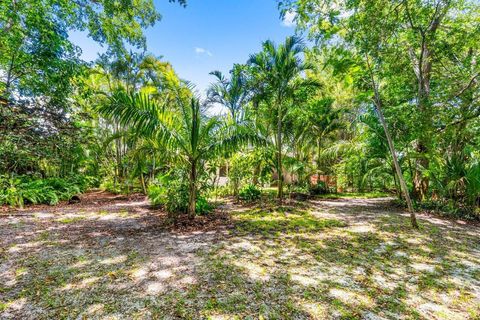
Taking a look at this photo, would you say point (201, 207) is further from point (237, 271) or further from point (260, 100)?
point (260, 100)

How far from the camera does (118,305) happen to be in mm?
2352

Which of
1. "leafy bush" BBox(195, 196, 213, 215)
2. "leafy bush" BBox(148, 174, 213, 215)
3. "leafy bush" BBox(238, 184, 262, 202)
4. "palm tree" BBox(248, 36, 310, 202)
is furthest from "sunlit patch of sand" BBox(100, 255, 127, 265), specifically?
"leafy bush" BBox(238, 184, 262, 202)

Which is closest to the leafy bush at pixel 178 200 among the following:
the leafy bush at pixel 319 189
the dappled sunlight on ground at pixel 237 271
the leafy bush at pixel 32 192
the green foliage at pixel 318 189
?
the dappled sunlight on ground at pixel 237 271

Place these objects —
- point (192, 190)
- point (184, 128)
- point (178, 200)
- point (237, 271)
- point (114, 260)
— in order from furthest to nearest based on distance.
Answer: point (178, 200), point (192, 190), point (184, 128), point (114, 260), point (237, 271)

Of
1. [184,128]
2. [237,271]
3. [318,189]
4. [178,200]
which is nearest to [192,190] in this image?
[178,200]

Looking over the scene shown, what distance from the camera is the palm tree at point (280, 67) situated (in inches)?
301

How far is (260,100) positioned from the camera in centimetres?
905

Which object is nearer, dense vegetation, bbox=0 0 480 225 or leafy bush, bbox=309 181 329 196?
dense vegetation, bbox=0 0 480 225

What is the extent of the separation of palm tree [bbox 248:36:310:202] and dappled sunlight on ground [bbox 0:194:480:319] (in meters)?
4.24

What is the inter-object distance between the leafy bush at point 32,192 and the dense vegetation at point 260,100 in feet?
0.15

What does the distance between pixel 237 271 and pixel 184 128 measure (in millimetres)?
3452

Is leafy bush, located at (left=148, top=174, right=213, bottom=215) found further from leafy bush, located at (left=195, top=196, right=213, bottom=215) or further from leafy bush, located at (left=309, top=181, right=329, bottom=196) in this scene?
leafy bush, located at (left=309, top=181, right=329, bottom=196)

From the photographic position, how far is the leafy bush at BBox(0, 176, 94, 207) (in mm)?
7301

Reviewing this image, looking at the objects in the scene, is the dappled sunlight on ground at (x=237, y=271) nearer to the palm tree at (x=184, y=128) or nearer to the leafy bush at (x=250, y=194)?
the palm tree at (x=184, y=128)
